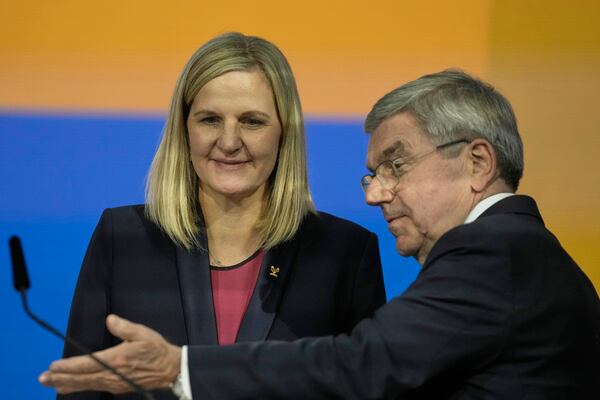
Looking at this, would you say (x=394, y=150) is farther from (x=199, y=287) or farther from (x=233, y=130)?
(x=199, y=287)

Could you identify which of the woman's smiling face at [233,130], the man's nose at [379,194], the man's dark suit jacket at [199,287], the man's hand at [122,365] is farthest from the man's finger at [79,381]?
the woman's smiling face at [233,130]

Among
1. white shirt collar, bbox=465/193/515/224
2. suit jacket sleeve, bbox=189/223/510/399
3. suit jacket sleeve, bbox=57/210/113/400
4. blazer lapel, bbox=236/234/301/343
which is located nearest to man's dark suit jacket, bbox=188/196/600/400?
suit jacket sleeve, bbox=189/223/510/399

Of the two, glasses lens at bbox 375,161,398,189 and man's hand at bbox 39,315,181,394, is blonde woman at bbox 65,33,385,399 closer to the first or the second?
glasses lens at bbox 375,161,398,189

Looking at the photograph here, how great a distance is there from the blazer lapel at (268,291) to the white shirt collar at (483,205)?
56cm

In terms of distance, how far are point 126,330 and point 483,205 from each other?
68 cm

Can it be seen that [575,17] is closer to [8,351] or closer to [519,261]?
[519,261]

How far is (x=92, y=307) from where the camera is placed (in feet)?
7.45

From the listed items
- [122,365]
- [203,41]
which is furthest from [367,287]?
[203,41]

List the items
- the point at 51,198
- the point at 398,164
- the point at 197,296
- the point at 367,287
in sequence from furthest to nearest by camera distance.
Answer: the point at 51,198, the point at 367,287, the point at 197,296, the point at 398,164

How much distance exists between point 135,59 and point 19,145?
0.41 m

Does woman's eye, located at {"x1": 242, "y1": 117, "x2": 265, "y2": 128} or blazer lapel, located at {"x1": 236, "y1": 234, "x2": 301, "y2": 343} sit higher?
woman's eye, located at {"x1": 242, "y1": 117, "x2": 265, "y2": 128}

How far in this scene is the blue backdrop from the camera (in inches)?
116

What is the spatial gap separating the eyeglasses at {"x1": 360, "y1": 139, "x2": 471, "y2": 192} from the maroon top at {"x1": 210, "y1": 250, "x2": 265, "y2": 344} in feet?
1.43

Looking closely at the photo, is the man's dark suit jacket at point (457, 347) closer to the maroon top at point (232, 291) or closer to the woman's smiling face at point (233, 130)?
the maroon top at point (232, 291)
